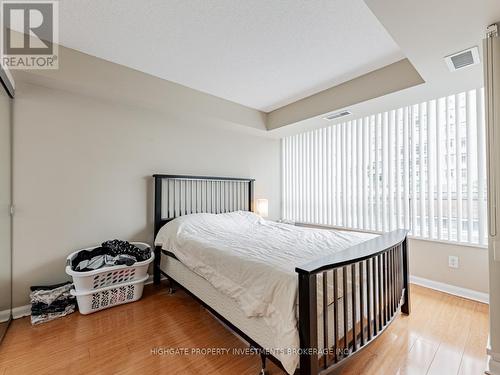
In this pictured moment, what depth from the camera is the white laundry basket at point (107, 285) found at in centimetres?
218

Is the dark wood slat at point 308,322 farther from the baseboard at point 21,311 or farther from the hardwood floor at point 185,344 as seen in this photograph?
the baseboard at point 21,311

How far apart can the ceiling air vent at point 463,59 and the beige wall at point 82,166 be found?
2500 millimetres

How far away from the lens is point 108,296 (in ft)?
7.67

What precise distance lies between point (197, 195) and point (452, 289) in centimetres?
334

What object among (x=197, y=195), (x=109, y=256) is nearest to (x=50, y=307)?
(x=109, y=256)

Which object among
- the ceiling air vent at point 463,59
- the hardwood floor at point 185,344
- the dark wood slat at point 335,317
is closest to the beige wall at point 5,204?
the hardwood floor at point 185,344

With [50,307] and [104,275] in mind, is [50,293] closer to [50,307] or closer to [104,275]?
[50,307]

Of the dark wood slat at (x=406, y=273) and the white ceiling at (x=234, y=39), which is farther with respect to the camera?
the dark wood slat at (x=406, y=273)

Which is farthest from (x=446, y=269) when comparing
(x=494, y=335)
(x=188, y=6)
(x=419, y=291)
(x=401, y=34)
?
(x=188, y=6)

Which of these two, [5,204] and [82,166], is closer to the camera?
[5,204]

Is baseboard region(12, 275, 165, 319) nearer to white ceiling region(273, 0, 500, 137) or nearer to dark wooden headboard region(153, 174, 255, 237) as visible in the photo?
dark wooden headboard region(153, 174, 255, 237)

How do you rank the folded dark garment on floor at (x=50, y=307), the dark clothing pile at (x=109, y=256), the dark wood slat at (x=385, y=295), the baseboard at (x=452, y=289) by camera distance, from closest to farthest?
the dark wood slat at (x=385, y=295) → the folded dark garment on floor at (x=50, y=307) → the dark clothing pile at (x=109, y=256) → the baseboard at (x=452, y=289)

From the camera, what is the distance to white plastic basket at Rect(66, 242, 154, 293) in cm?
215

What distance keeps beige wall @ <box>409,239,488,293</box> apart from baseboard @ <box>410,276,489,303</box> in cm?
3
